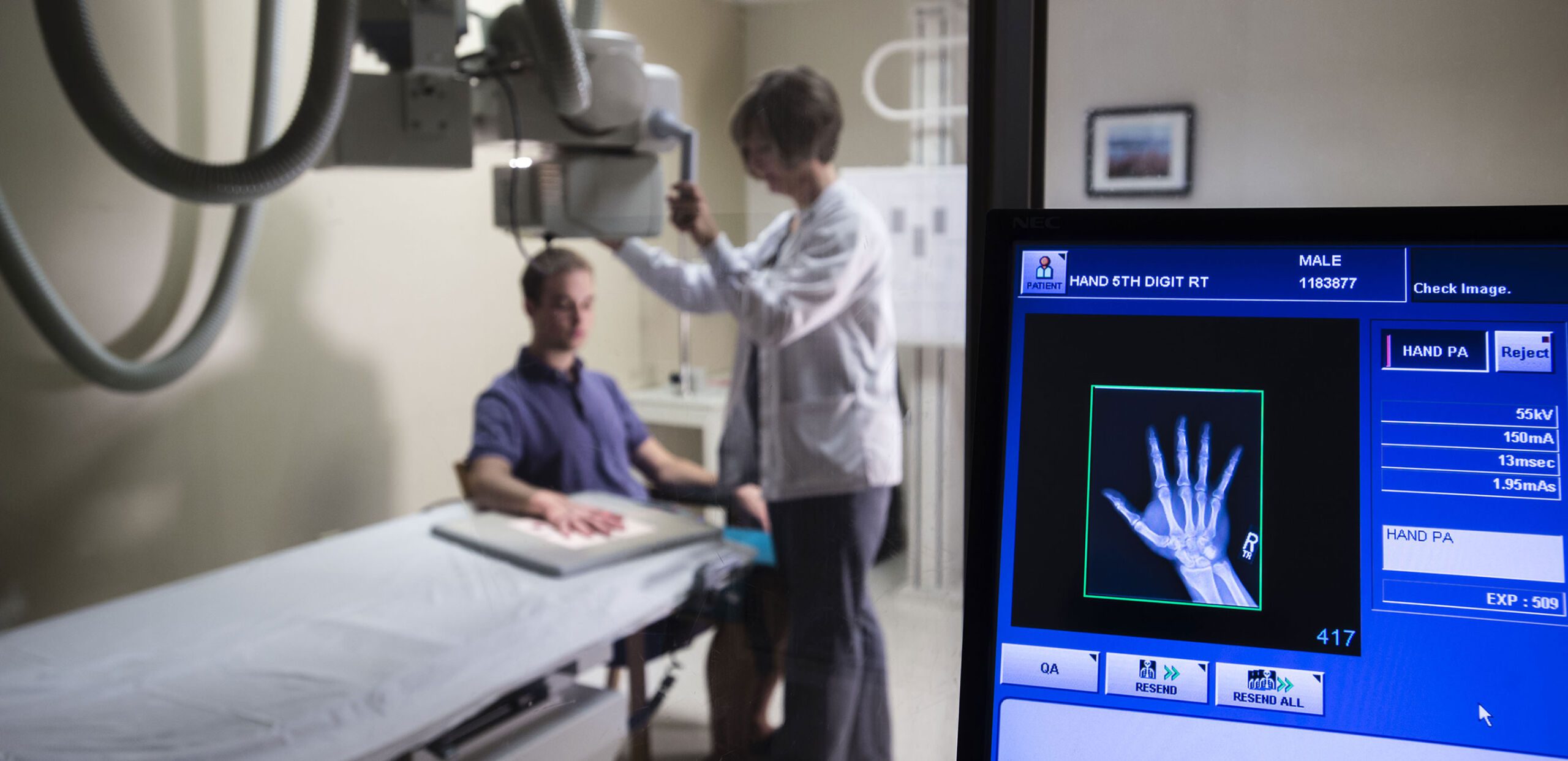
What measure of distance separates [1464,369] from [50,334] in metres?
1.42

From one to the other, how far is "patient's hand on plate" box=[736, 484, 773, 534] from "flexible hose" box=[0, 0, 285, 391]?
73 centimetres

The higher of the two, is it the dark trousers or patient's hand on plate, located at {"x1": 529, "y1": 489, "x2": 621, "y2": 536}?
patient's hand on plate, located at {"x1": 529, "y1": 489, "x2": 621, "y2": 536}

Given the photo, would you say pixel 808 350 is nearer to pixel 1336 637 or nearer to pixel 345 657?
pixel 345 657

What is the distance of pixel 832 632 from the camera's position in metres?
1.27

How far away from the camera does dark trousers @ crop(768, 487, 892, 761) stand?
46.4 inches

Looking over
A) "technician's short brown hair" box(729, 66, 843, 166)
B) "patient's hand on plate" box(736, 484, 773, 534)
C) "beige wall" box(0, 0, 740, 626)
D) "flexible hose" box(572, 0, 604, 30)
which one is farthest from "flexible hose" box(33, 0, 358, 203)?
"patient's hand on plate" box(736, 484, 773, 534)

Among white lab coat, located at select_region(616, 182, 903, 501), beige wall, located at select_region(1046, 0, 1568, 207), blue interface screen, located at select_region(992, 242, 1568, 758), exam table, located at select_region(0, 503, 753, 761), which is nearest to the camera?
blue interface screen, located at select_region(992, 242, 1568, 758)

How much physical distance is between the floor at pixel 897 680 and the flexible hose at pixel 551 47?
652 millimetres

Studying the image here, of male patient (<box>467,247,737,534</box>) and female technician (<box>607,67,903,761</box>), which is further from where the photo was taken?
male patient (<box>467,247,737,534</box>)

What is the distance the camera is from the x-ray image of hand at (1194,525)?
446 millimetres

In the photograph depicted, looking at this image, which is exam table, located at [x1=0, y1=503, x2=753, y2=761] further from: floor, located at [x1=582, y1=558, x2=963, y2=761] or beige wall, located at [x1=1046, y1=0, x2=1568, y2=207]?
beige wall, located at [x1=1046, y1=0, x2=1568, y2=207]

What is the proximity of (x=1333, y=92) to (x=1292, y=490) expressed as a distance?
0.46 metres

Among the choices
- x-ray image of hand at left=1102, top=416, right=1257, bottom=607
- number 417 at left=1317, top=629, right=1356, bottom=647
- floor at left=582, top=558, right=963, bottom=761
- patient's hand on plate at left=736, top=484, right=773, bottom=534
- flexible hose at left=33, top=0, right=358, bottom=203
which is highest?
flexible hose at left=33, top=0, right=358, bottom=203

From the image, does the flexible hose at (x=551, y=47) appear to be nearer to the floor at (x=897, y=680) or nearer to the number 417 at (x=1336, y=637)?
the floor at (x=897, y=680)
